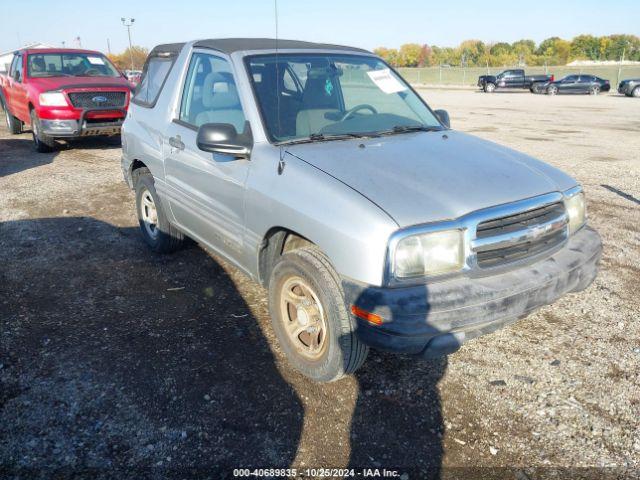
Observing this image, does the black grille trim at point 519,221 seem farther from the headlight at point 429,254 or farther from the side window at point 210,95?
the side window at point 210,95

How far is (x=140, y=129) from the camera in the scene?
188 inches

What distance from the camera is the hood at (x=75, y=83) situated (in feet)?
31.7

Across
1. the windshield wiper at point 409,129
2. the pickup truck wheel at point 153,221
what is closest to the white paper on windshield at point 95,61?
the pickup truck wheel at point 153,221

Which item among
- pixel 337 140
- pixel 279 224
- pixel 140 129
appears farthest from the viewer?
pixel 140 129

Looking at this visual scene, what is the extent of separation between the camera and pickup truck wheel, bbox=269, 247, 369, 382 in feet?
8.94

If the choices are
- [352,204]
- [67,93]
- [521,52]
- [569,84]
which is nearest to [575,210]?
[352,204]

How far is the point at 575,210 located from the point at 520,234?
73cm

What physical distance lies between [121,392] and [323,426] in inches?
47.9

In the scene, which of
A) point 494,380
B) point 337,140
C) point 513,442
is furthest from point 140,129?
point 513,442

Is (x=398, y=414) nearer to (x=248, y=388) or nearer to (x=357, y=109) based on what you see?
(x=248, y=388)

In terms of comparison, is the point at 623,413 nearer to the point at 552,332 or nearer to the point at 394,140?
the point at 552,332

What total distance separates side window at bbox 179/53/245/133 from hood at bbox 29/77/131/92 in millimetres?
6608

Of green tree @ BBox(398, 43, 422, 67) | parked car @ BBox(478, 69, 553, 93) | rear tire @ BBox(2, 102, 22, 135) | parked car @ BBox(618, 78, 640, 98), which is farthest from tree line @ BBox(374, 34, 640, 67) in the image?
rear tire @ BBox(2, 102, 22, 135)

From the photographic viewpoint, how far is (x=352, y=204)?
261cm
